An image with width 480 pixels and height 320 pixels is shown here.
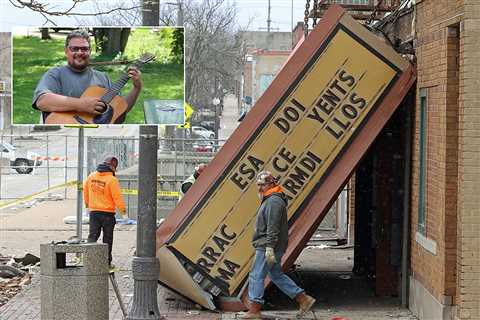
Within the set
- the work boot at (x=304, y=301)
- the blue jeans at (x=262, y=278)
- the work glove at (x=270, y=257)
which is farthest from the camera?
the work boot at (x=304, y=301)

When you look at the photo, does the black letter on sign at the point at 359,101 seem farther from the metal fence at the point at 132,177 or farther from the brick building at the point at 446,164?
the metal fence at the point at 132,177

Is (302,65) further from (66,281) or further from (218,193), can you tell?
(66,281)

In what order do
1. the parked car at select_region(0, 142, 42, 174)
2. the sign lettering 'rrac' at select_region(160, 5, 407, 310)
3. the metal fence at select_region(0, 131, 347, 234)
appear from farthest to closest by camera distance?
the parked car at select_region(0, 142, 42, 174), the metal fence at select_region(0, 131, 347, 234), the sign lettering 'rrac' at select_region(160, 5, 407, 310)

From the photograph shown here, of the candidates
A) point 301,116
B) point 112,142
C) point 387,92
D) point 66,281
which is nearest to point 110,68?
point 66,281

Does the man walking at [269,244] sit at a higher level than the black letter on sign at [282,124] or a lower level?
lower

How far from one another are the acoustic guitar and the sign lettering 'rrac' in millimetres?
2315

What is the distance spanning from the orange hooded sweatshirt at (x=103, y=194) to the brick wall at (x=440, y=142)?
17.6 ft

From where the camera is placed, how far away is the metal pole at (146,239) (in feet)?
36.9

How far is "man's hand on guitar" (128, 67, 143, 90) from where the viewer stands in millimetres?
10375

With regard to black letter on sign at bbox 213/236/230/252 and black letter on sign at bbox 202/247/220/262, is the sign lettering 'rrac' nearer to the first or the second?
black letter on sign at bbox 213/236/230/252

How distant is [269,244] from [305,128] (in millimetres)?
1768

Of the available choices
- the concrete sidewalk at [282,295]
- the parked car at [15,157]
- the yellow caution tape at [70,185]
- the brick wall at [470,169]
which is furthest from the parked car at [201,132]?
the brick wall at [470,169]

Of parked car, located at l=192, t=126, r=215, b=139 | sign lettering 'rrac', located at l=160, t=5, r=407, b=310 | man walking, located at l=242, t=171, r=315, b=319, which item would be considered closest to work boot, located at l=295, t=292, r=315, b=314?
man walking, located at l=242, t=171, r=315, b=319

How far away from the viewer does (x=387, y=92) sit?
41.4 ft
